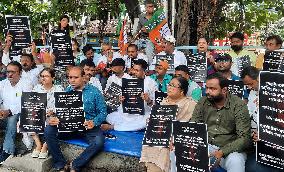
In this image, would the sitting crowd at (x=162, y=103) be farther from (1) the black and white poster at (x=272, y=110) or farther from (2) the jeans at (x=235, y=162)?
(1) the black and white poster at (x=272, y=110)

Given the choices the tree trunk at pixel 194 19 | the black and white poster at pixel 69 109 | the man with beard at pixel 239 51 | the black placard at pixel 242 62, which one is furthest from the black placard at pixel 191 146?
the tree trunk at pixel 194 19

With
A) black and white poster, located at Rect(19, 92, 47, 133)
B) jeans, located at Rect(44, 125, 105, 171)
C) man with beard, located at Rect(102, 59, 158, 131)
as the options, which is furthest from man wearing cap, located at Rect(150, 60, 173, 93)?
black and white poster, located at Rect(19, 92, 47, 133)

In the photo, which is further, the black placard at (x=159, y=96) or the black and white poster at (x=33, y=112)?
the black placard at (x=159, y=96)

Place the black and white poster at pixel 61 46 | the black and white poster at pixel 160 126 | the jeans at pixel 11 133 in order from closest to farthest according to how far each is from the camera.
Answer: the black and white poster at pixel 160 126
the jeans at pixel 11 133
the black and white poster at pixel 61 46

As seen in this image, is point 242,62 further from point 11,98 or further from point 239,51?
point 11,98

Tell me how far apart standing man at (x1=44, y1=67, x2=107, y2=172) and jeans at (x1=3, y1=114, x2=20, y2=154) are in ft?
2.56

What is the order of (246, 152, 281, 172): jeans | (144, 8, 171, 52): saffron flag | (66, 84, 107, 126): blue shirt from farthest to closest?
(144, 8, 171, 52): saffron flag < (66, 84, 107, 126): blue shirt < (246, 152, 281, 172): jeans

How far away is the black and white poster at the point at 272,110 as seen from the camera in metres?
3.73

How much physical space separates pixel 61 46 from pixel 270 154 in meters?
5.02

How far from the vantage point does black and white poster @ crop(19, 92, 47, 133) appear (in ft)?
18.3

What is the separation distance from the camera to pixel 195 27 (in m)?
10.3

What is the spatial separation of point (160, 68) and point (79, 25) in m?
14.2

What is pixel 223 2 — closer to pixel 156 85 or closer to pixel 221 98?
pixel 156 85

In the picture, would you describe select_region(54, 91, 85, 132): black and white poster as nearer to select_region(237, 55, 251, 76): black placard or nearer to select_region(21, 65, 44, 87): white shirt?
select_region(21, 65, 44, 87): white shirt
